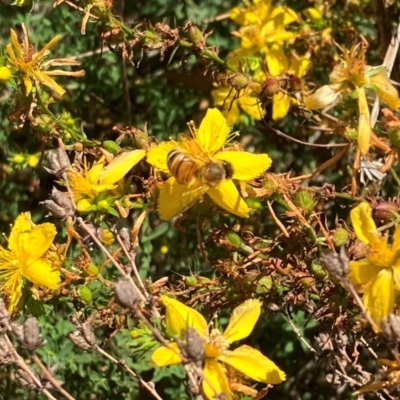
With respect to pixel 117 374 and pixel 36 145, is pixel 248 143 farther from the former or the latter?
pixel 117 374

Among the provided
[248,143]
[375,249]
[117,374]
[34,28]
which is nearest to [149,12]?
[34,28]

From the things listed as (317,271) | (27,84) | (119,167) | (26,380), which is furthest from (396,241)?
(27,84)

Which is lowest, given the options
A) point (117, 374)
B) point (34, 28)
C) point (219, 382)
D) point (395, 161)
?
point (117, 374)

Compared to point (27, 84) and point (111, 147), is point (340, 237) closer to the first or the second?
point (111, 147)

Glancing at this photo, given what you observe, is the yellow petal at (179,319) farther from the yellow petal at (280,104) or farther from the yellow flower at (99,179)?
the yellow petal at (280,104)

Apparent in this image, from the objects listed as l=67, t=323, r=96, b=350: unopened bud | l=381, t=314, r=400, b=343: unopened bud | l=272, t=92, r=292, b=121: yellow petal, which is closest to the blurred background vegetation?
l=272, t=92, r=292, b=121: yellow petal

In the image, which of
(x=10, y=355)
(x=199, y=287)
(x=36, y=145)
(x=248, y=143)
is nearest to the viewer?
(x=10, y=355)

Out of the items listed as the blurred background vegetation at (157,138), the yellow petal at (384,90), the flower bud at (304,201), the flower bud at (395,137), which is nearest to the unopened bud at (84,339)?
the flower bud at (304,201)
